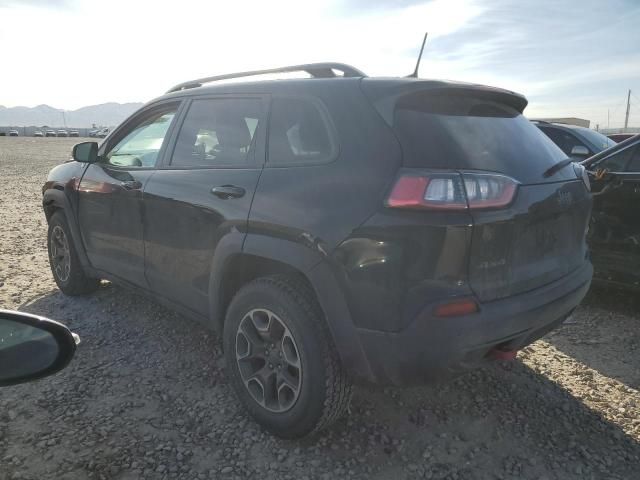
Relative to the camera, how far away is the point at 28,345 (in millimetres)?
1201

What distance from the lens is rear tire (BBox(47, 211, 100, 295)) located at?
435 centimetres

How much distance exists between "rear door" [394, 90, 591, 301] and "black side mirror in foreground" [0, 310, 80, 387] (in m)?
1.44

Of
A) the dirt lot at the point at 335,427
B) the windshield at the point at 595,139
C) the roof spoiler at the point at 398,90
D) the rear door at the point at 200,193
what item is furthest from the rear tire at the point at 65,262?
the windshield at the point at 595,139

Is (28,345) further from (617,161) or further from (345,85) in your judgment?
(617,161)

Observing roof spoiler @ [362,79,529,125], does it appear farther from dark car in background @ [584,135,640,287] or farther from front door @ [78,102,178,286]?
dark car in background @ [584,135,640,287]

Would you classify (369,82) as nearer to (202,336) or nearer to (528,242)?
(528,242)

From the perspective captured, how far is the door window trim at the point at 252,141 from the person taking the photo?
2635 mm

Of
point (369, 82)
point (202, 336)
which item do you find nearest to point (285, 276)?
point (369, 82)

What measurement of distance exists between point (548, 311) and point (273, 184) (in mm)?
1431

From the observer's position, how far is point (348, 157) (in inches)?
87.1

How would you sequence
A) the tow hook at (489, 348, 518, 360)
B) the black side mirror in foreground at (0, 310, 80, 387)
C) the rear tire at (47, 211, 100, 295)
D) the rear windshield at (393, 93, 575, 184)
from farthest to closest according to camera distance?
the rear tire at (47, 211, 100, 295) < the tow hook at (489, 348, 518, 360) < the rear windshield at (393, 93, 575, 184) < the black side mirror in foreground at (0, 310, 80, 387)

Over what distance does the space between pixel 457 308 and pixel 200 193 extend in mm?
1564

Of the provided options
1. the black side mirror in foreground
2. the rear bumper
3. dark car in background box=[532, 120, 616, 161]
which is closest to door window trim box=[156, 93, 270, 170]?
the rear bumper

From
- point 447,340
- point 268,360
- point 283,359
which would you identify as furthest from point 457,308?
point 268,360
